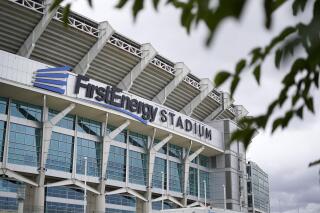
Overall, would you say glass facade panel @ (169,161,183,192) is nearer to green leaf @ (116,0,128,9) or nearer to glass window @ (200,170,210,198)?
glass window @ (200,170,210,198)

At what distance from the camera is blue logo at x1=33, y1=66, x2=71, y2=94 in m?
44.0

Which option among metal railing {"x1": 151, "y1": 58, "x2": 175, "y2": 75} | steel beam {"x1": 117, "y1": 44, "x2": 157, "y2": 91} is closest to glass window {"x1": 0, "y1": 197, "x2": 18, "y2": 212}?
steel beam {"x1": 117, "y1": 44, "x2": 157, "y2": 91}

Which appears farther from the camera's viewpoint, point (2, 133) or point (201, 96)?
point (201, 96)

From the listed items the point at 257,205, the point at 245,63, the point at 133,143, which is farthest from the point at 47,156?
the point at 245,63

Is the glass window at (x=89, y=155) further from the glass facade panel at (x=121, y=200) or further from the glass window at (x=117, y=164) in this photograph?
the glass facade panel at (x=121, y=200)

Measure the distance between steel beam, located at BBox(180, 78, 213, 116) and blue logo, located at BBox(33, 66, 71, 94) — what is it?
861 inches

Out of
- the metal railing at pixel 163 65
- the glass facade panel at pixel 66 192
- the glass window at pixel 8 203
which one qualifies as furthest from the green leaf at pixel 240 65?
the metal railing at pixel 163 65

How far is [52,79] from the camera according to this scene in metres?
45.1

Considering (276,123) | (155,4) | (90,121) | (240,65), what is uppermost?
(90,121)

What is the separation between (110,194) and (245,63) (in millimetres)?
49973

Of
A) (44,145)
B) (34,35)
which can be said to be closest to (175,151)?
(44,145)

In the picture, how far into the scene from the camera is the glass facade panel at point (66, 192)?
47.4 m

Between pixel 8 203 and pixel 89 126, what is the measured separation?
11.4 meters

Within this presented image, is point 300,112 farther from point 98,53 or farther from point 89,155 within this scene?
point 98,53
